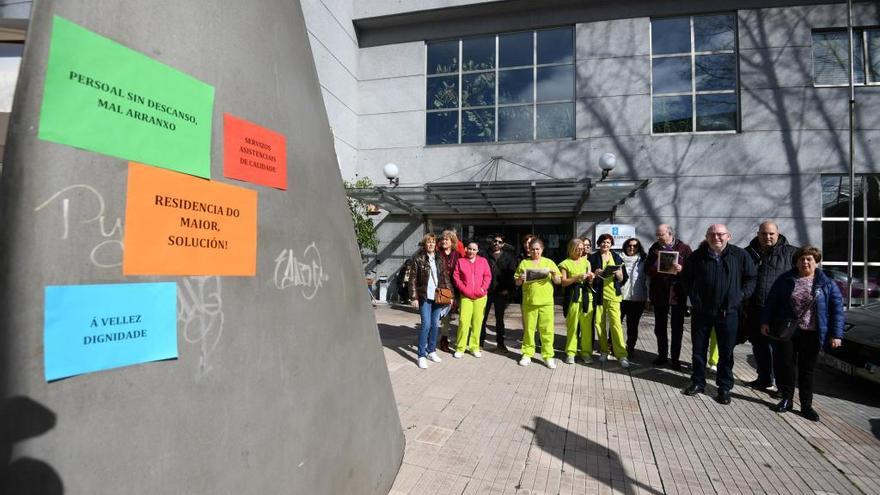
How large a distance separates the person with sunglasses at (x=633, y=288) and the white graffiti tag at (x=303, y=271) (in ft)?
16.7

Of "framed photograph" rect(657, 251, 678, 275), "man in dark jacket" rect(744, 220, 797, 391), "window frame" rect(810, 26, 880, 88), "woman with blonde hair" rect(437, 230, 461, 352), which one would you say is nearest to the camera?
"man in dark jacket" rect(744, 220, 797, 391)

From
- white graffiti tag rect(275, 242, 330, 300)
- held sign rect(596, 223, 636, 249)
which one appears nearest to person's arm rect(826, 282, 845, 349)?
white graffiti tag rect(275, 242, 330, 300)

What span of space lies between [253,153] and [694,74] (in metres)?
13.4

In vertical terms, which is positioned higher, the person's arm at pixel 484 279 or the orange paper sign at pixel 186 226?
the orange paper sign at pixel 186 226

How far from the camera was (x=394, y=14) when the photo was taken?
533 inches

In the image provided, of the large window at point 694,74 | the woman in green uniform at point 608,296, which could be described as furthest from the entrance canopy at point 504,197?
the woman in green uniform at point 608,296

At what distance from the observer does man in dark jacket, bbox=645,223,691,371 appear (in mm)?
5820

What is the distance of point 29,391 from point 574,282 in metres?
5.78

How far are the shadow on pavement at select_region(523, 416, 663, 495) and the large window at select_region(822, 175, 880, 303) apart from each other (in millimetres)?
10934

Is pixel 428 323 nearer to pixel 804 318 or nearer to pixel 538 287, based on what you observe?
pixel 538 287

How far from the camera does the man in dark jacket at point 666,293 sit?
582cm

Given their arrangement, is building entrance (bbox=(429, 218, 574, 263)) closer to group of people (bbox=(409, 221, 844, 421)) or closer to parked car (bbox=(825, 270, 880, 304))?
group of people (bbox=(409, 221, 844, 421))

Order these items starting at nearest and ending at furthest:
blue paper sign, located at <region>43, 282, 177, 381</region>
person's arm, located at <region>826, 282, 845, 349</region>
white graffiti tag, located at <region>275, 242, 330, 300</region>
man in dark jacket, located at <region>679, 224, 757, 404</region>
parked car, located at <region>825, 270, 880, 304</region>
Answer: blue paper sign, located at <region>43, 282, 177, 381</region> → white graffiti tag, located at <region>275, 242, 330, 300</region> → person's arm, located at <region>826, 282, 845, 349</region> → man in dark jacket, located at <region>679, 224, 757, 404</region> → parked car, located at <region>825, 270, 880, 304</region>

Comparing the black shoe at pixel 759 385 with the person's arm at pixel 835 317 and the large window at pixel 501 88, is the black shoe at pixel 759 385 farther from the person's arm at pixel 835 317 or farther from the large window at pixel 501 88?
the large window at pixel 501 88
